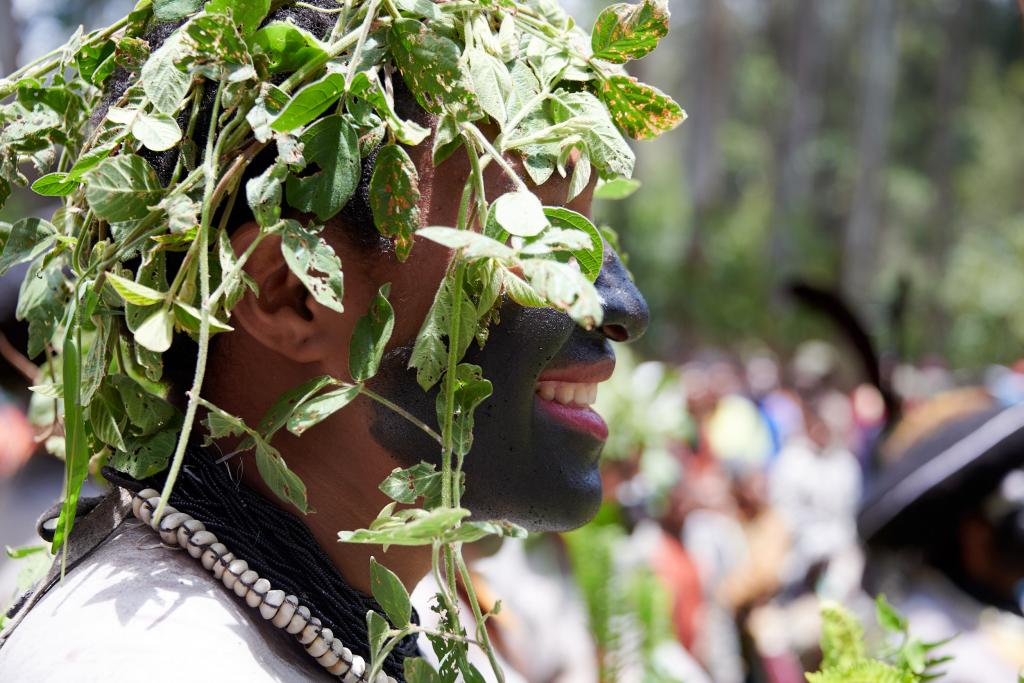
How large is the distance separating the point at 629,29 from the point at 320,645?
3.57 ft

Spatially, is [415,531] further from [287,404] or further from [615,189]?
[615,189]

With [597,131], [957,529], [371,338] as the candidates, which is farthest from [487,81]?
[957,529]

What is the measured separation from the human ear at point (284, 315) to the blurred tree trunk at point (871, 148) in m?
25.6

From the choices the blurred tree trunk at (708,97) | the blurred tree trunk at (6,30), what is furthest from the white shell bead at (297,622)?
the blurred tree trunk at (708,97)

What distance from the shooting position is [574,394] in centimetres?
194

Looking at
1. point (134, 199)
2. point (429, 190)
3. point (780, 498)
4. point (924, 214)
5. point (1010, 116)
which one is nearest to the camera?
point (134, 199)

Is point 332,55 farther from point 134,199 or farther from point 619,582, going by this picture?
point 619,582

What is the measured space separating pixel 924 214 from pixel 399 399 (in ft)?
139

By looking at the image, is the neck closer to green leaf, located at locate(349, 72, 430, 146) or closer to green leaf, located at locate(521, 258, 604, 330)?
green leaf, located at locate(349, 72, 430, 146)

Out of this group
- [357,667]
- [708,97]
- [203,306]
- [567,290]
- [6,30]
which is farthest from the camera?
[708,97]

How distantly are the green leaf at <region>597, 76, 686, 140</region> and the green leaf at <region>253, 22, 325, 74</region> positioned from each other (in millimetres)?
466

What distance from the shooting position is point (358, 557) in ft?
6.23

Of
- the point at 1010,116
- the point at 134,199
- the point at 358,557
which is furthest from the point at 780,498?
the point at 1010,116

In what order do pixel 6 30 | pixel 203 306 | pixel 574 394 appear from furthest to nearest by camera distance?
pixel 6 30 → pixel 574 394 → pixel 203 306
